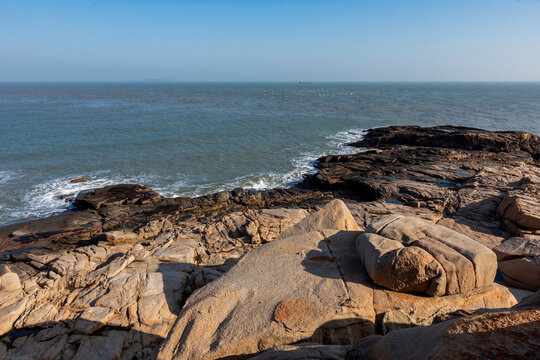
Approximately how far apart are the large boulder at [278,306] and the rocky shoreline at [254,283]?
0.03 metres

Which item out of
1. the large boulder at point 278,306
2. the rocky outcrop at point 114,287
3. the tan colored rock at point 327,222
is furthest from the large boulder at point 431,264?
the rocky outcrop at point 114,287

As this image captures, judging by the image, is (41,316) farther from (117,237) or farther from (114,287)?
(117,237)

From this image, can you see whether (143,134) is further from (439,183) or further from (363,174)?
(439,183)

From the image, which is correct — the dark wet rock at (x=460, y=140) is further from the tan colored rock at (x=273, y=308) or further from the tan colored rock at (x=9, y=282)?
the tan colored rock at (x=9, y=282)

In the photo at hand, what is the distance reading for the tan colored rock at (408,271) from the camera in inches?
255

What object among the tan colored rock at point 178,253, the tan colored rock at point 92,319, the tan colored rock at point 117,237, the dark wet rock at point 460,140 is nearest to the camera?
the tan colored rock at point 92,319

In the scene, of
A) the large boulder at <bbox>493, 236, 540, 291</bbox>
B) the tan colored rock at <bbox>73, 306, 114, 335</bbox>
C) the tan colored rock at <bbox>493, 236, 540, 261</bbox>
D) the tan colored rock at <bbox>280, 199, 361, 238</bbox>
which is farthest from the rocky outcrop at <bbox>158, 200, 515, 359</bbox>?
the tan colored rock at <bbox>493, 236, 540, 261</bbox>

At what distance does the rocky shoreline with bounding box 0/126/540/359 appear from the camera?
5770mm

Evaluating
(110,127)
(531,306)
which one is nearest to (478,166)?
(531,306)

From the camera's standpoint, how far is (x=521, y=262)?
973 centimetres

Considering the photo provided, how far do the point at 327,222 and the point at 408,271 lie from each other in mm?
3634

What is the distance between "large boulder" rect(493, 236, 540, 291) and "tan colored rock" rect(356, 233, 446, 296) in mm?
5414

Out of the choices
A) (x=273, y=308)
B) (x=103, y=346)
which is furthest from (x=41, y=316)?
(x=273, y=308)

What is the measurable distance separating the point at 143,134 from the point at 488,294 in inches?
1514
